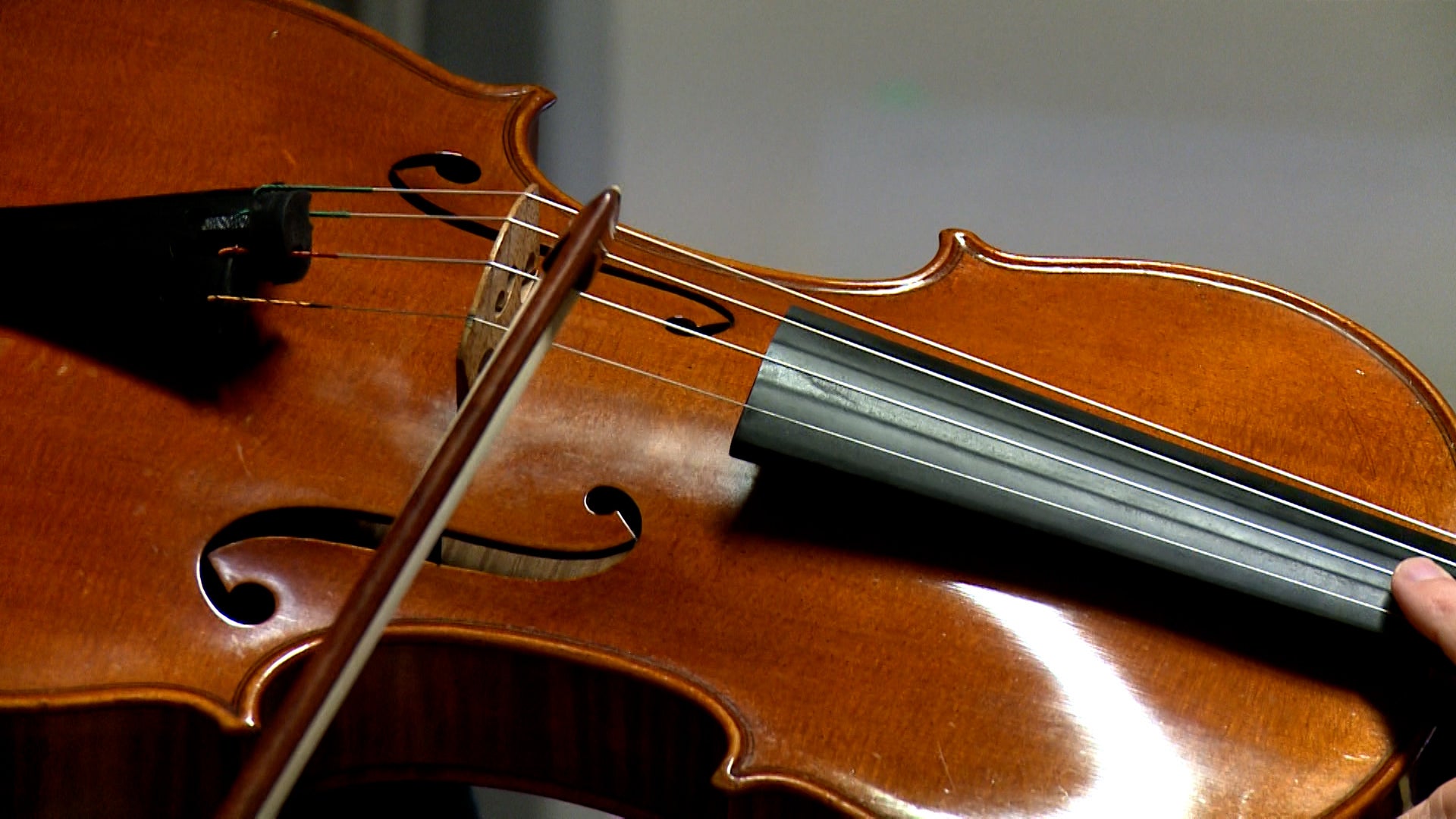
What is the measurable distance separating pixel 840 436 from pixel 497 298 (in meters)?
0.23

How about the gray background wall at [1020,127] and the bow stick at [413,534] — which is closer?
the bow stick at [413,534]

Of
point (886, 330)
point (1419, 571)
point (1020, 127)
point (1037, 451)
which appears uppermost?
point (1020, 127)

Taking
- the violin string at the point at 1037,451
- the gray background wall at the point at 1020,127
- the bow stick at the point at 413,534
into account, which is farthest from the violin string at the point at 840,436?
the gray background wall at the point at 1020,127

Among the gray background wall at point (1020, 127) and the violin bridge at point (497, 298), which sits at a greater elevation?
the gray background wall at point (1020, 127)

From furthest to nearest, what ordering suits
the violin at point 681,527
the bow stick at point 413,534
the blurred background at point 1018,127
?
the blurred background at point 1018,127, the violin at point 681,527, the bow stick at point 413,534

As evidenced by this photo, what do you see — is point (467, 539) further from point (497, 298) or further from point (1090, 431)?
point (1090, 431)

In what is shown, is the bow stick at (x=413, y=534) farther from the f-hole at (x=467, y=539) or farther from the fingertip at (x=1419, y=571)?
the fingertip at (x=1419, y=571)

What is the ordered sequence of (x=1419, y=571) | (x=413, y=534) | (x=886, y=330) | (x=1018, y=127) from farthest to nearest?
(x=1018, y=127), (x=886, y=330), (x=1419, y=571), (x=413, y=534)

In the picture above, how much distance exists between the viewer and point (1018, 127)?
1351 mm

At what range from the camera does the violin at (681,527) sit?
2.05 feet

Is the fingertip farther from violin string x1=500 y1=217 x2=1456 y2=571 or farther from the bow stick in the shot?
the bow stick

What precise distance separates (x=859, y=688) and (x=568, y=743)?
195 mm

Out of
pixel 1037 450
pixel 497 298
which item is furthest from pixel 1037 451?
pixel 497 298

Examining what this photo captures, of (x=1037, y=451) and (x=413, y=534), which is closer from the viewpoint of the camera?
(x=413, y=534)
